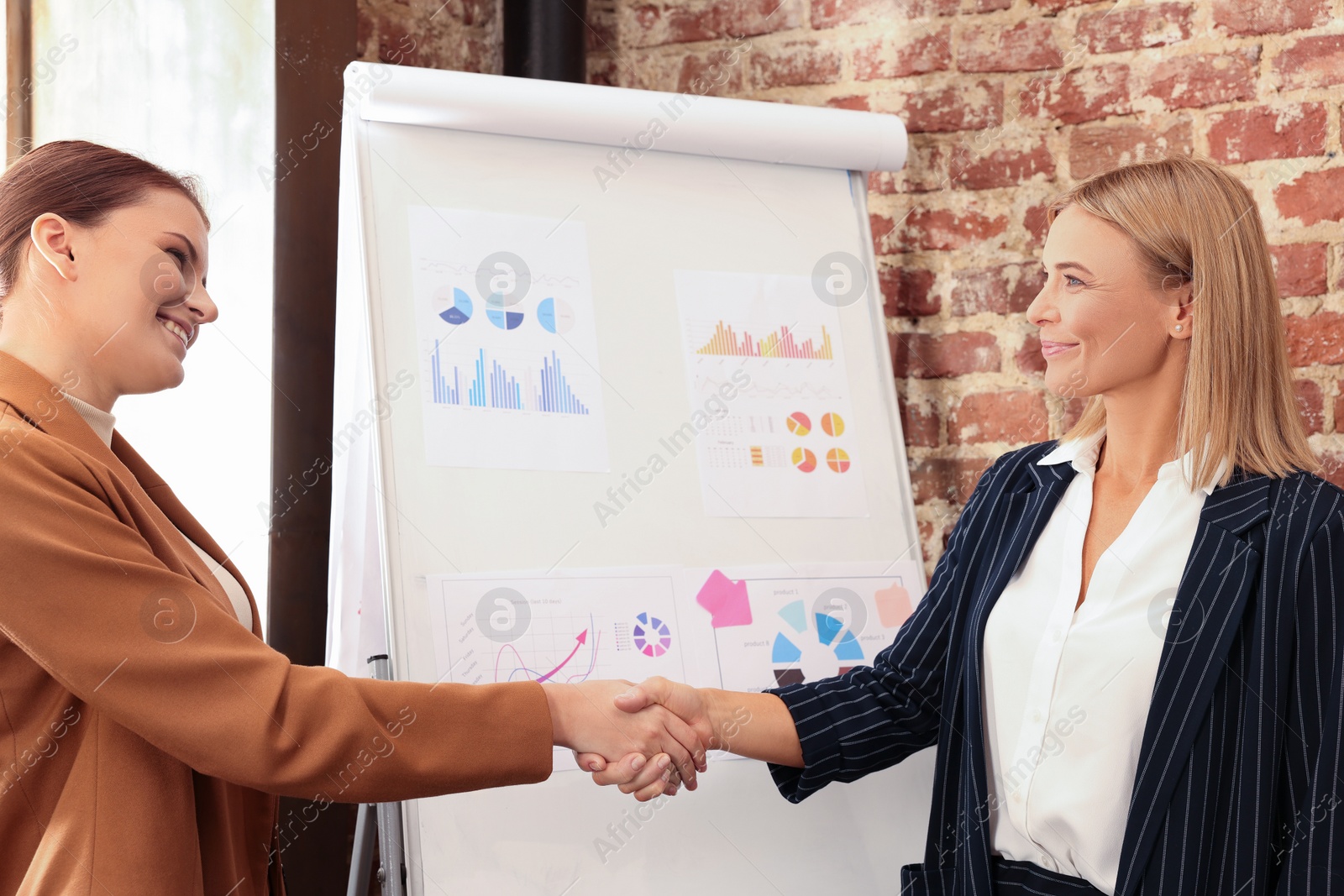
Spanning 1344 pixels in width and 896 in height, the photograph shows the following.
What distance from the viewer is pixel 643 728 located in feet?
4.56

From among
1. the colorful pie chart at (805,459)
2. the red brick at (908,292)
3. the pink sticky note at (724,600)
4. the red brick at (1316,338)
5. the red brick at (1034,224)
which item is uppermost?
the red brick at (1034,224)

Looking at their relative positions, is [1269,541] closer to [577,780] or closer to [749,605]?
[749,605]

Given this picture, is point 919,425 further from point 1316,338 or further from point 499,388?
point 499,388

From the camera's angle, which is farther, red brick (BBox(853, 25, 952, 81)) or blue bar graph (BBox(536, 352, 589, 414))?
red brick (BBox(853, 25, 952, 81))

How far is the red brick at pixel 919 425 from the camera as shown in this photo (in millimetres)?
2146

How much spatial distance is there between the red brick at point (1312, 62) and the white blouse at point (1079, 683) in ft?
3.05

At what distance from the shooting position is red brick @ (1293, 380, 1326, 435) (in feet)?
6.06

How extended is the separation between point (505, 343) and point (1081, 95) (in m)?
1.16

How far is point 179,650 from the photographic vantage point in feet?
3.42

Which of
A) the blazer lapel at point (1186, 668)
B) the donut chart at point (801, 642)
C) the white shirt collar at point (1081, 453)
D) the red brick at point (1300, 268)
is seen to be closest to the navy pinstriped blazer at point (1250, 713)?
the blazer lapel at point (1186, 668)

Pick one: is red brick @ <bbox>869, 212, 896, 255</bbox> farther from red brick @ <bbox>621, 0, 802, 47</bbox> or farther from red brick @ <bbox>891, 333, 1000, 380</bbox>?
red brick @ <bbox>621, 0, 802, 47</bbox>

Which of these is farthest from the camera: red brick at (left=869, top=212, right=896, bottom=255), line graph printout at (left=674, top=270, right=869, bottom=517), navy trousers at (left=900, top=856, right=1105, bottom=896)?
red brick at (left=869, top=212, right=896, bottom=255)

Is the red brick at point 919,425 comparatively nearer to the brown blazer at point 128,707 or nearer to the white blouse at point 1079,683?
the white blouse at point 1079,683

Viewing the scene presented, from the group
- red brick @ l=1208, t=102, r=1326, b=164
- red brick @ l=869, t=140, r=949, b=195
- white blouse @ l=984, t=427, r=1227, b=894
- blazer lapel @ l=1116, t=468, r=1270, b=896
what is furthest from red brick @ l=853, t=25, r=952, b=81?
blazer lapel @ l=1116, t=468, r=1270, b=896
